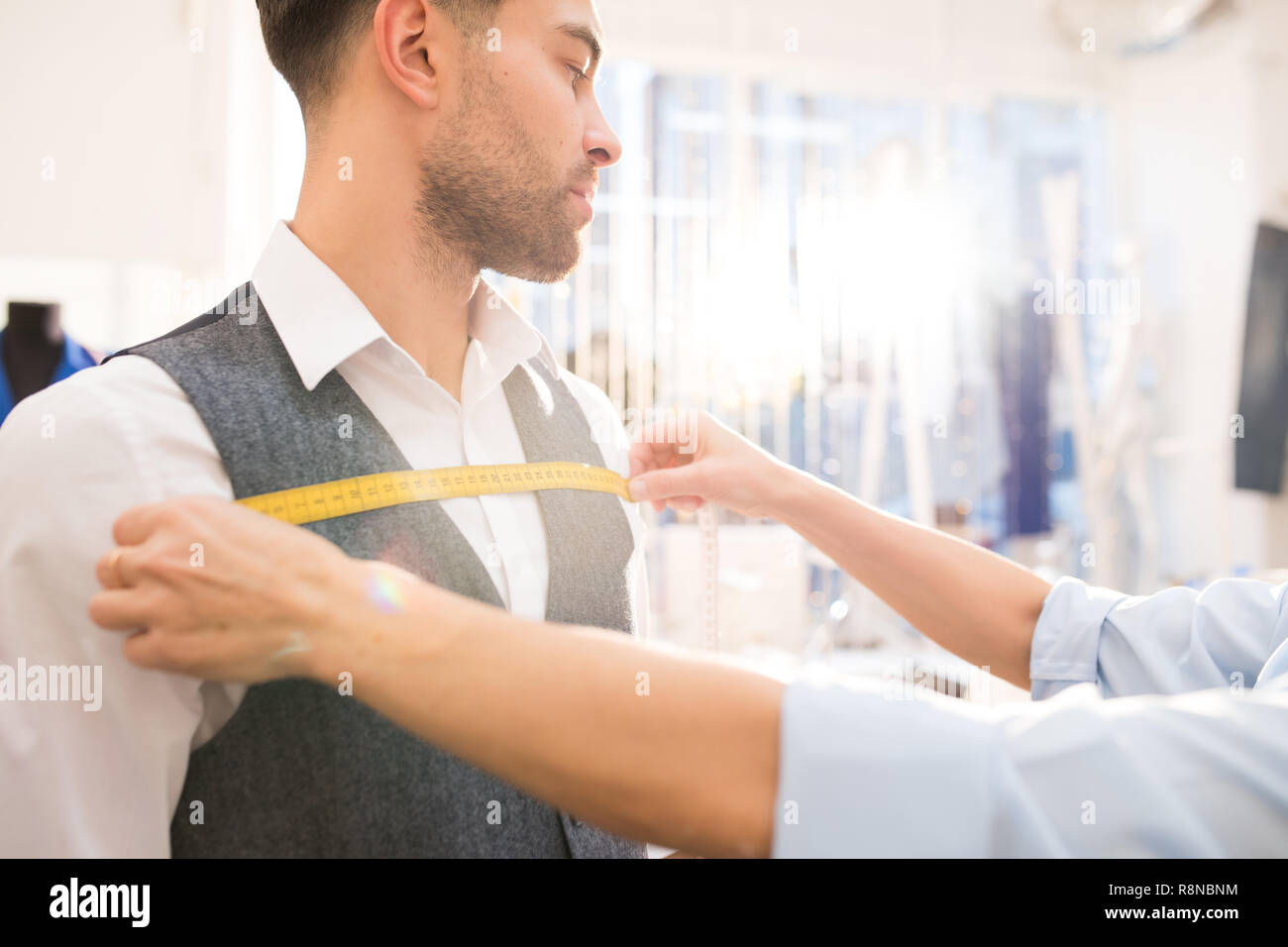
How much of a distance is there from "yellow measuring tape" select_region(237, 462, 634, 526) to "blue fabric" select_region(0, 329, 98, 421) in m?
1.93

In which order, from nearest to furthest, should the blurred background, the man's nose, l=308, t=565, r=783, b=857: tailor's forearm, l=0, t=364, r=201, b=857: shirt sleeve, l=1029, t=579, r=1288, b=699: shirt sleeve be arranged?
l=308, t=565, r=783, b=857: tailor's forearm, l=0, t=364, r=201, b=857: shirt sleeve, l=1029, t=579, r=1288, b=699: shirt sleeve, the man's nose, the blurred background

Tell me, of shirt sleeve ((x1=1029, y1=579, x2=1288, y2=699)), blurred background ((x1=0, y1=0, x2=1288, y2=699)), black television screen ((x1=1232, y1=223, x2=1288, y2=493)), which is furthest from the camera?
blurred background ((x1=0, y1=0, x2=1288, y2=699))

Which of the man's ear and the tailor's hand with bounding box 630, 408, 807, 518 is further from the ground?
the man's ear

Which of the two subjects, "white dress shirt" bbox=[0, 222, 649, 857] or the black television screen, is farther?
the black television screen

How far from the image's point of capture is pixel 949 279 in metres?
5.29

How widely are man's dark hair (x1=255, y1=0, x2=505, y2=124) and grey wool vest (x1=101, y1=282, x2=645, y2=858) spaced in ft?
1.20

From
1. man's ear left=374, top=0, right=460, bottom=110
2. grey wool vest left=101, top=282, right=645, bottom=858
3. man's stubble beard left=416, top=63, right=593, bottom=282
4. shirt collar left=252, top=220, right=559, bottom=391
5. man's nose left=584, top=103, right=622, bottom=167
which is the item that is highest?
man's ear left=374, top=0, right=460, bottom=110

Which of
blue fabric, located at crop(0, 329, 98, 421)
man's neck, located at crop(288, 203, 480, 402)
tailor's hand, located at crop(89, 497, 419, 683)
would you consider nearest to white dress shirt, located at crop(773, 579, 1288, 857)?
tailor's hand, located at crop(89, 497, 419, 683)

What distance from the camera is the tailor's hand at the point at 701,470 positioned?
136 centimetres

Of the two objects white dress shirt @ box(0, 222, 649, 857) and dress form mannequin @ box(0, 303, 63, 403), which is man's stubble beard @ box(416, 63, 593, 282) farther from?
dress form mannequin @ box(0, 303, 63, 403)

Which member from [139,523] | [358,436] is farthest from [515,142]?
[139,523]

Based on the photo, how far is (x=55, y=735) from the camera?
81 cm

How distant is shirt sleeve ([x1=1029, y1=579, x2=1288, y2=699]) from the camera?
45.2 inches
